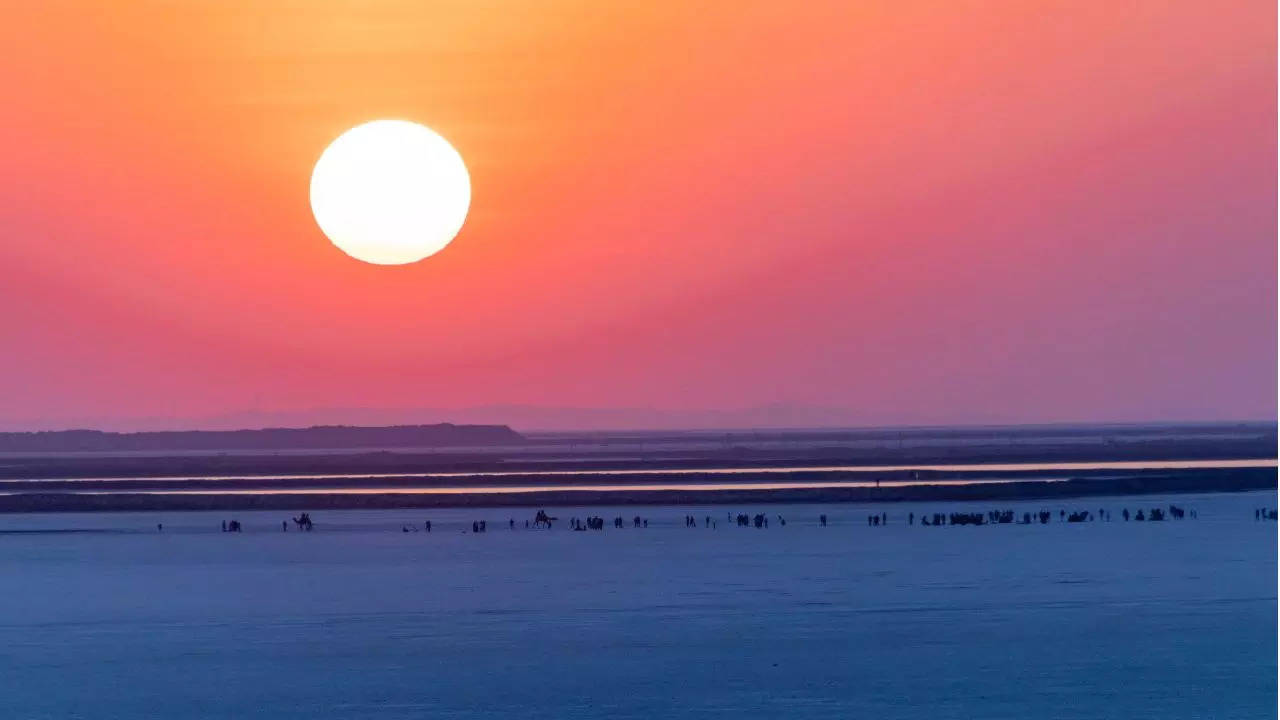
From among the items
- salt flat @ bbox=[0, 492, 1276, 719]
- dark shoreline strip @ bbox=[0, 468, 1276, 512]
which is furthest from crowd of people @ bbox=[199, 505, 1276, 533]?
dark shoreline strip @ bbox=[0, 468, 1276, 512]

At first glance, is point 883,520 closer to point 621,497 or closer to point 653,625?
point 621,497

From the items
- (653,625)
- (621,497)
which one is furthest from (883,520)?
(653,625)

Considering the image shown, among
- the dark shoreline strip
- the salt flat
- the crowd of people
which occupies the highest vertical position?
the dark shoreline strip

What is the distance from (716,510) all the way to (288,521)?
12258 mm

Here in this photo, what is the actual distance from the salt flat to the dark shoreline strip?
582 inches

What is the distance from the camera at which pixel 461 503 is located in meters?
55.7

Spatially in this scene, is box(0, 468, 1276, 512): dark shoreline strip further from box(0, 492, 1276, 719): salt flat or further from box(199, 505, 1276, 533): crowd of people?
box(0, 492, 1276, 719): salt flat

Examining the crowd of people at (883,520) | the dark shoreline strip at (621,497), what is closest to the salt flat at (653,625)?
the crowd of people at (883,520)

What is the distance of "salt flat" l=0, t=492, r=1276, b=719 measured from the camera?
20.2 m

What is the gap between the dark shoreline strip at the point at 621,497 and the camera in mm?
55625

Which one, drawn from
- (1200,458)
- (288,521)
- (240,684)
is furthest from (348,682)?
(1200,458)

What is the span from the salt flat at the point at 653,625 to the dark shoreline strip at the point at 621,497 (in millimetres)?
14793

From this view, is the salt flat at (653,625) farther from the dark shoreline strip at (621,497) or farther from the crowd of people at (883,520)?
the dark shoreline strip at (621,497)

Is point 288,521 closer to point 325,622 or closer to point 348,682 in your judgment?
point 325,622
